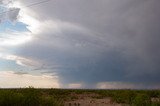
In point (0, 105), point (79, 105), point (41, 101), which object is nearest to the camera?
point (0, 105)

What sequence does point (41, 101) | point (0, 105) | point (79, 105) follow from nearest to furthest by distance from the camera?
point (0, 105) < point (41, 101) < point (79, 105)

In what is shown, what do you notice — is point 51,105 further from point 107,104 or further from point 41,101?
point 107,104

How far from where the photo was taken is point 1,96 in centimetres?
2877

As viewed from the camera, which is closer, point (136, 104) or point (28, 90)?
point (136, 104)

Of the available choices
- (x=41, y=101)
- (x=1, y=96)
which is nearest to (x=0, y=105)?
(x=1, y=96)

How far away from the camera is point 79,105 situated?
38000 millimetres

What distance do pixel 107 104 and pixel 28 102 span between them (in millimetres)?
13211

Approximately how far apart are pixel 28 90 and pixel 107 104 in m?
11.4

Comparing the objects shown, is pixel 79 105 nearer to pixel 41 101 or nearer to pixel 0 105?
pixel 41 101

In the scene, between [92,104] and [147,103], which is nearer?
[147,103]

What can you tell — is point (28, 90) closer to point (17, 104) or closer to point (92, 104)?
point (17, 104)

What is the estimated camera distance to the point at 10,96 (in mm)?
29266

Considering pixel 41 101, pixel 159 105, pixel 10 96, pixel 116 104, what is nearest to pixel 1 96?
pixel 10 96

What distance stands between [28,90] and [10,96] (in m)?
2.78
